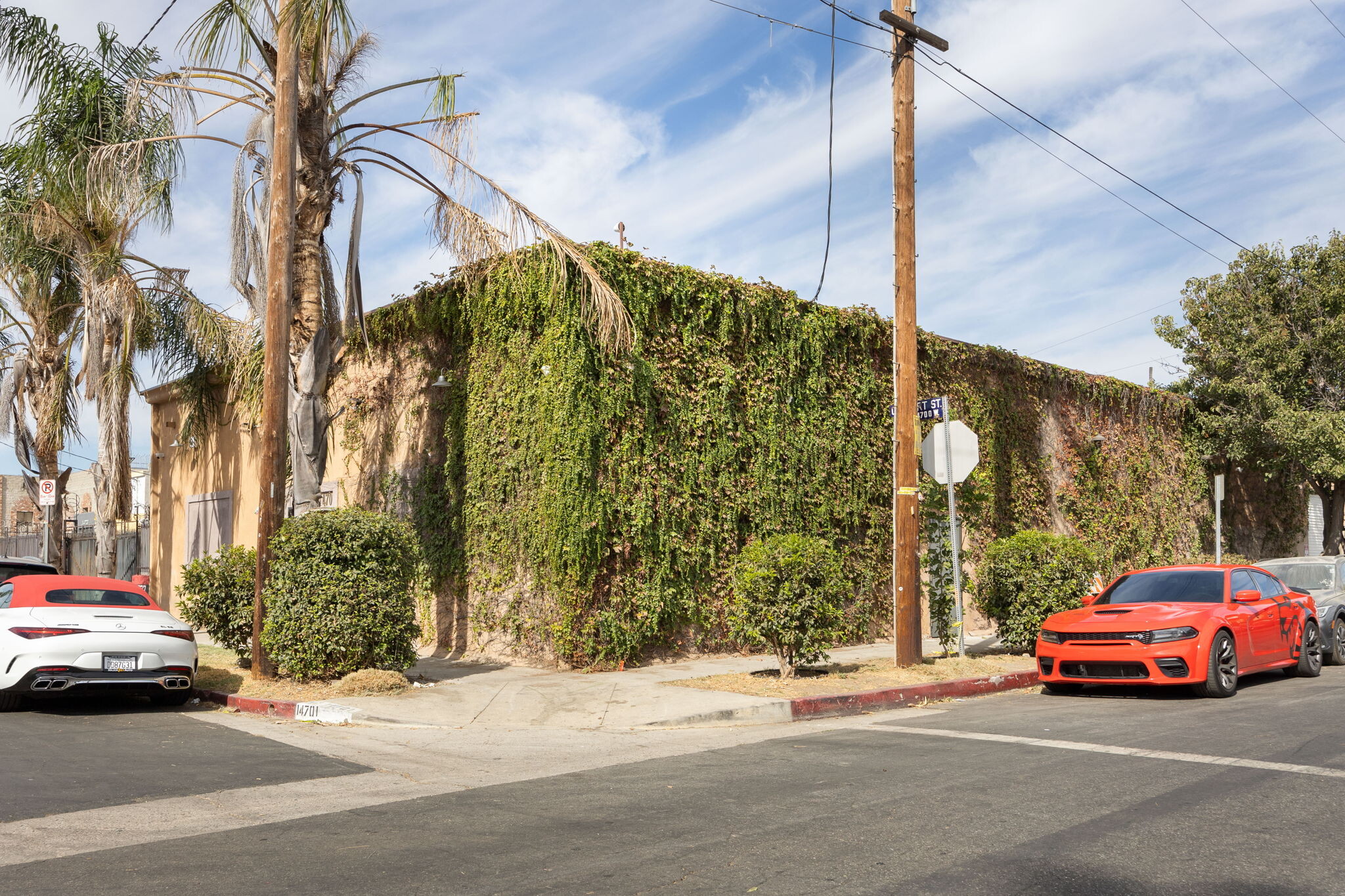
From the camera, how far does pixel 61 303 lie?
2116 cm

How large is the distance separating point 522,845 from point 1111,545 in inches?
751

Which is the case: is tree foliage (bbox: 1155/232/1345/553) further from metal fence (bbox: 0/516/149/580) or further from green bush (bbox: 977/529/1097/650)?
metal fence (bbox: 0/516/149/580)

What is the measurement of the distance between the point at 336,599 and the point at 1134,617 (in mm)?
8486

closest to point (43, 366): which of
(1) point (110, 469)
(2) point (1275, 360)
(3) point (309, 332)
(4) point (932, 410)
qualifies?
(1) point (110, 469)

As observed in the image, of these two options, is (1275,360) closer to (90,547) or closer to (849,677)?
(849,677)

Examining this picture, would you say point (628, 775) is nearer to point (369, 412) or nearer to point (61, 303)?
point (369, 412)

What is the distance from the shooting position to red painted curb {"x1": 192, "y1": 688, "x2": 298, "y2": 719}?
33.4 ft

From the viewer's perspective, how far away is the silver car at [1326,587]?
13445 mm

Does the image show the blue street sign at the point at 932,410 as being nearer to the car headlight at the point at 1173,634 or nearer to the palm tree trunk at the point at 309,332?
the car headlight at the point at 1173,634

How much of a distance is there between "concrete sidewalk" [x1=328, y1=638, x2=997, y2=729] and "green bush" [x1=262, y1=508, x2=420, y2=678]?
0.74 m

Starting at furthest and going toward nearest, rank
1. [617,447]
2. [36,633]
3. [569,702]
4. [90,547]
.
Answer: [90,547] < [617,447] < [569,702] < [36,633]

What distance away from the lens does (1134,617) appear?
35.0ft

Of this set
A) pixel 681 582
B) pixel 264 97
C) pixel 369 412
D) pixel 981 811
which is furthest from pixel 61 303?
pixel 981 811

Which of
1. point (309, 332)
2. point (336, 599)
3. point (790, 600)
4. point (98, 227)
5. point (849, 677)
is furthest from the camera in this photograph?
point (98, 227)
